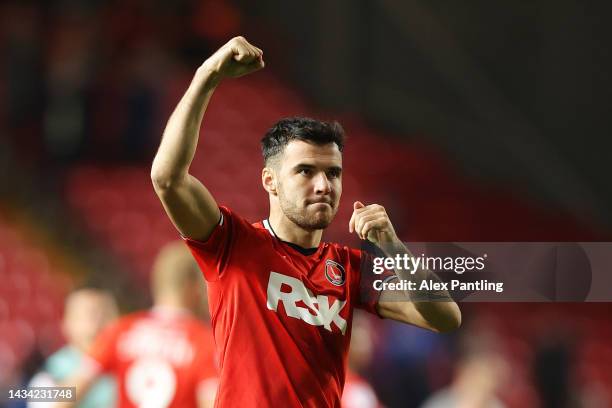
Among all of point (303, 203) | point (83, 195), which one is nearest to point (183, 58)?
point (83, 195)

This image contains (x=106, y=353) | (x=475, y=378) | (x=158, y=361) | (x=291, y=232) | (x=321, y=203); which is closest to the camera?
(x=321, y=203)

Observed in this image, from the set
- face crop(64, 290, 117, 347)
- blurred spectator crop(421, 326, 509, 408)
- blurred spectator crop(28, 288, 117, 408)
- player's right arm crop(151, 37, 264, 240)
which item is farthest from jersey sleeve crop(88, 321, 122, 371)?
blurred spectator crop(421, 326, 509, 408)

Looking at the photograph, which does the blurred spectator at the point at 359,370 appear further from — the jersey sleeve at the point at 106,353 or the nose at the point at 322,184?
the nose at the point at 322,184

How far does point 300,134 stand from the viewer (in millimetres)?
2342

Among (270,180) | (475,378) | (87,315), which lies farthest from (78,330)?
(270,180)

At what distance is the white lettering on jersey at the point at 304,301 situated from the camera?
2.16 m

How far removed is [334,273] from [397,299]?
0.21m

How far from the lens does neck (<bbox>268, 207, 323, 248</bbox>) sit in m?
2.33

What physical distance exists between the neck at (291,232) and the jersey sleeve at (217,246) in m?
0.16

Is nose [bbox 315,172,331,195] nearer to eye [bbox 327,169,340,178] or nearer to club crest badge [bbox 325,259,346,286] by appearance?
eye [bbox 327,169,340,178]

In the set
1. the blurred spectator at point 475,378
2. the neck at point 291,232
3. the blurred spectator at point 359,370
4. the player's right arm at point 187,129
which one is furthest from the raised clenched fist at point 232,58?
the blurred spectator at point 475,378

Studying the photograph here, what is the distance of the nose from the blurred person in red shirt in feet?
5.40

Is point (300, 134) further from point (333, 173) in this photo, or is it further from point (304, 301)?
point (304, 301)

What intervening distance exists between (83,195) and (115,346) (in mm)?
2886
